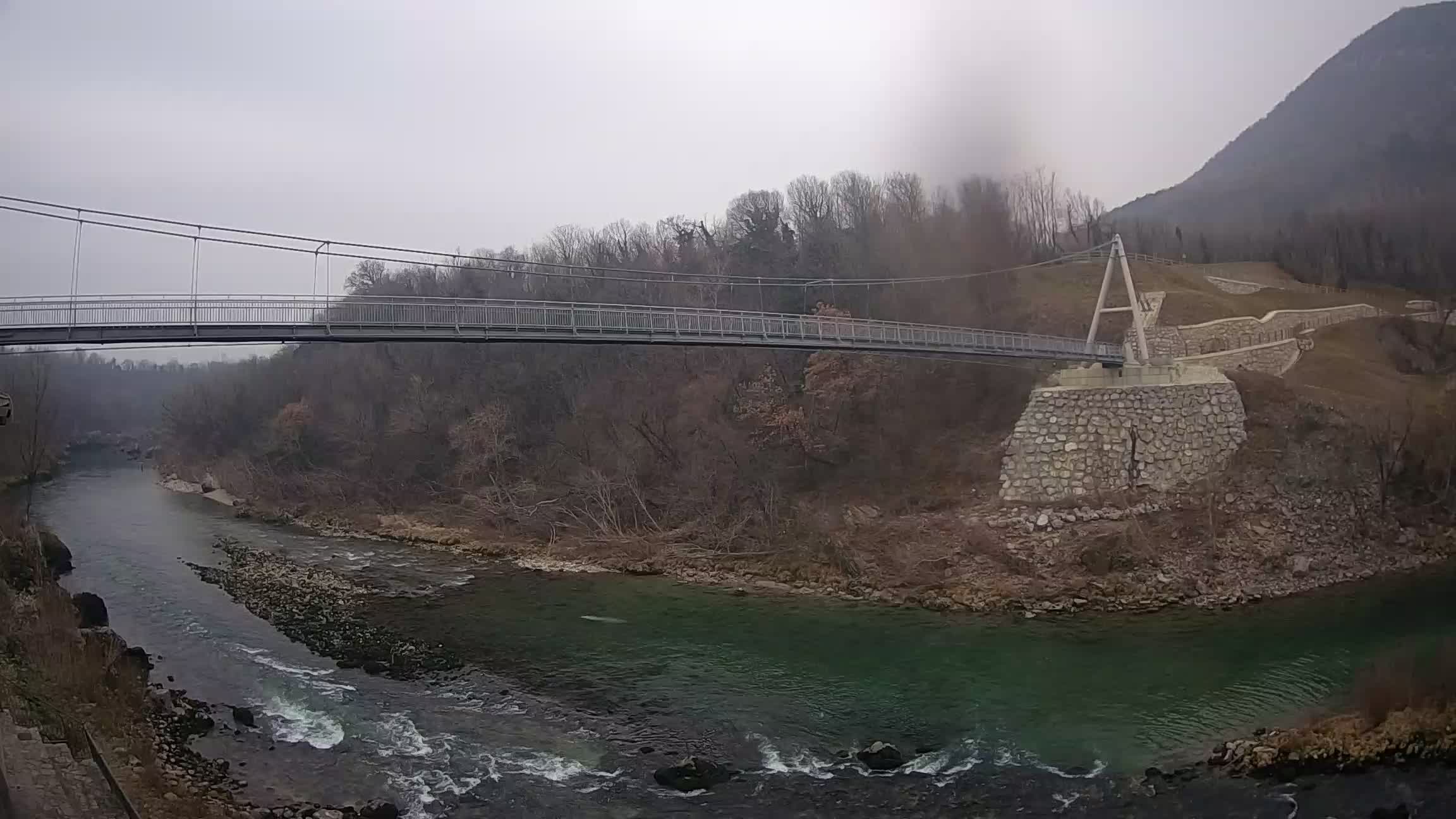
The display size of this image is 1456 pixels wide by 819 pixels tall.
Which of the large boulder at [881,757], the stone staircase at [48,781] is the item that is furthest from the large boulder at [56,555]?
the large boulder at [881,757]

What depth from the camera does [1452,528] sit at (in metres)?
20.2

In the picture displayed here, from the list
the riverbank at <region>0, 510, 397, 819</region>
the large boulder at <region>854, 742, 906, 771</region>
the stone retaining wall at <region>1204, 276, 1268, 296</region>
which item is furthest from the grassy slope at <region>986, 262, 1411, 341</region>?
the riverbank at <region>0, 510, 397, 819</region>

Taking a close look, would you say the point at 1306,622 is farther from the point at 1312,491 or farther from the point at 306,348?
the point at 306,348

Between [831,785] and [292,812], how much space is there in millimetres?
6881

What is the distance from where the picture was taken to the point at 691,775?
1098 cm

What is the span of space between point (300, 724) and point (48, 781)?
3867 mm

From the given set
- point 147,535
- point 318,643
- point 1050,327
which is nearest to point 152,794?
point 318,643

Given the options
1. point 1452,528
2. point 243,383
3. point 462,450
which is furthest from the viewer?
point 243,383

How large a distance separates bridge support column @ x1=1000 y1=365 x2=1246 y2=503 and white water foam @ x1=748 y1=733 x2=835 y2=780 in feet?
43.7

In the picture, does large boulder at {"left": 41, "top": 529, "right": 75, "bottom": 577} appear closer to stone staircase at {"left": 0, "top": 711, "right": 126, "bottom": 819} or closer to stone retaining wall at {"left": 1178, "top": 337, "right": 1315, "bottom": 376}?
stone staircase at {"left": 0, "top": 711, "right": 126, "bottom": 819}

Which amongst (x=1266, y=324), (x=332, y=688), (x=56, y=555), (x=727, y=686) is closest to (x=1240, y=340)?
(x=1266, y=324)

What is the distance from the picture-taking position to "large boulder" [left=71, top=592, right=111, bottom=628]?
57.8 ft

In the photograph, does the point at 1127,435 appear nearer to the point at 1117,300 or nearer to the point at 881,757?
the point at 881,757

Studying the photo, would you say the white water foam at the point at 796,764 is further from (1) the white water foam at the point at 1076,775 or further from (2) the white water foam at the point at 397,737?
(2) the white water foam at the point at 397,737
